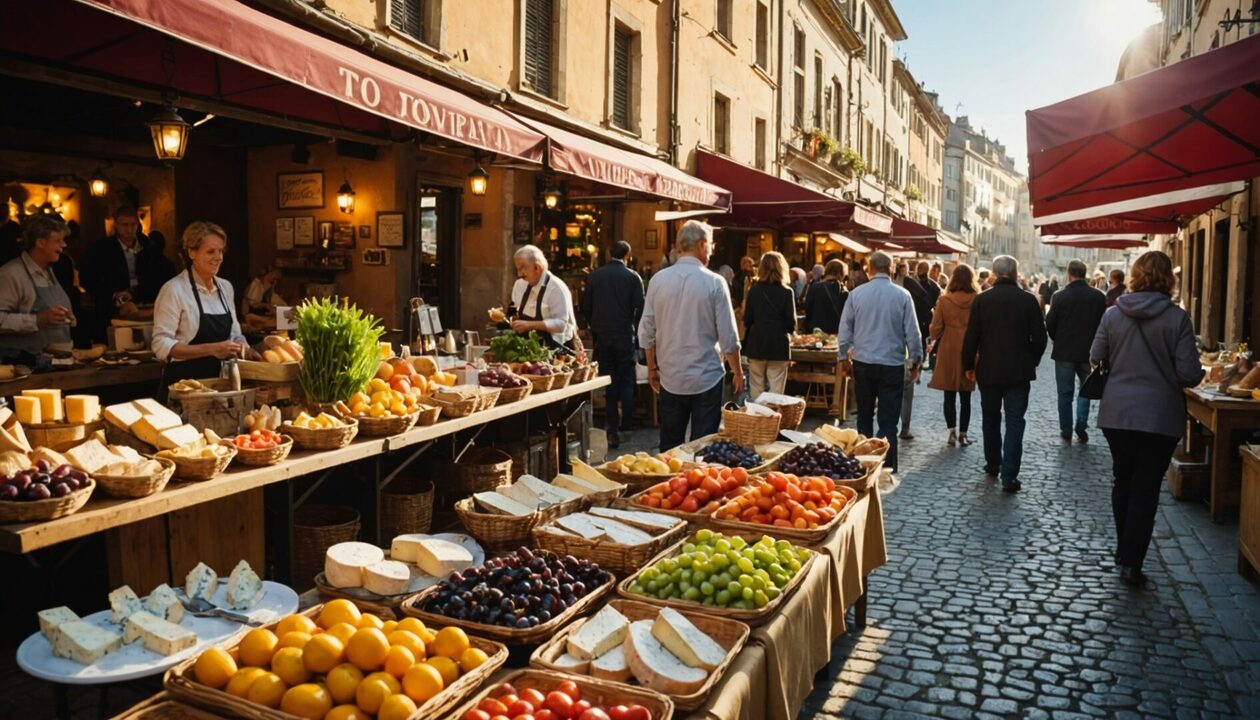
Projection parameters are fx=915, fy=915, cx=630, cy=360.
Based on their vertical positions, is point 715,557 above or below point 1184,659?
above

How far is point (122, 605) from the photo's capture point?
10.0 feet

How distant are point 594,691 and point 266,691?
89 cm

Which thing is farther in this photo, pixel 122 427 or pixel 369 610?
pixel 122 427

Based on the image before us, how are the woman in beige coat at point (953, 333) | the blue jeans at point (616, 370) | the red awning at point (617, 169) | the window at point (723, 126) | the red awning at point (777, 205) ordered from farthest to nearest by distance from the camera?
the window at point (723, 126)
the red awning at point (777, 205)
the blue jeans at point (616, 370)
the woman in beige coat at point (953, 333)
the red awning at point (617, 169)

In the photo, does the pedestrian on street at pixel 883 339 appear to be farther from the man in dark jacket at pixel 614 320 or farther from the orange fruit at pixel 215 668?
the orange fruit at pixel 215 668

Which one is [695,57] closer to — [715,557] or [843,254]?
[843,254]

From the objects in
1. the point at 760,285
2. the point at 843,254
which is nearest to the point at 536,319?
the point at 760,285

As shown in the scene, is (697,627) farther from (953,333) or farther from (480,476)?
(953,333)

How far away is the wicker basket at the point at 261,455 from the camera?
409 cm

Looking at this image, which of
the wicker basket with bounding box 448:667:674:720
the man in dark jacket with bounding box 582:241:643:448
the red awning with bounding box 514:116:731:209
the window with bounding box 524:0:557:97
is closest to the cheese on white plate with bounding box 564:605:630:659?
the wicker basket with bounding box 448:667:674:720

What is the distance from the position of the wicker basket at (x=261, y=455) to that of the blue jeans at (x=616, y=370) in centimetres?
572

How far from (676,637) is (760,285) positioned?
24.8 ft

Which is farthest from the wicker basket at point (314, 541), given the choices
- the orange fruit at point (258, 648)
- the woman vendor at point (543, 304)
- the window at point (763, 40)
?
the window at point (763, 40)

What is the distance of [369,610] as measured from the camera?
10.6ft
